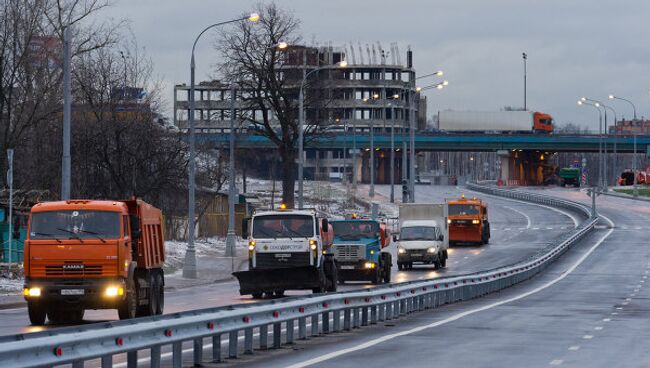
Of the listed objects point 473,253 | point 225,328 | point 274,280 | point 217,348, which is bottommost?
point 473,253

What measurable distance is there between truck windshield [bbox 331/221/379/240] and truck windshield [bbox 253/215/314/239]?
10.2m

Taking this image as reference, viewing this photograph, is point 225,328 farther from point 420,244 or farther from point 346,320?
point 420,244

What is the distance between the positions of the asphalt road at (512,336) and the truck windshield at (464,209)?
3133 centimetres

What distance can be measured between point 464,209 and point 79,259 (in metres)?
57.8

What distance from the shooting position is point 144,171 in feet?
206

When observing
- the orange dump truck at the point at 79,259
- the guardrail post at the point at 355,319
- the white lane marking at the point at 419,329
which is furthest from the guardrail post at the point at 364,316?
the orange dump truck at the point at 79,259

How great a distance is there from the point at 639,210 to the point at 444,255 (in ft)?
207

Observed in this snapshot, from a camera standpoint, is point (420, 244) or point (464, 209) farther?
point (464, 209)

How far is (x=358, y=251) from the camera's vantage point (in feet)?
155

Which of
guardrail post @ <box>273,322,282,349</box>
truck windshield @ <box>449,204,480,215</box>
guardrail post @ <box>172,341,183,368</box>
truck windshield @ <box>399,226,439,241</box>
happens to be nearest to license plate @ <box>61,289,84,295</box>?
guardrail post @ <box>273,322,282,349</box>

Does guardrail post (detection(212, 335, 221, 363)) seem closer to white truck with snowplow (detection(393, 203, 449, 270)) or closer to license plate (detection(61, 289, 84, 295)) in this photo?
license plate (detection(61, 289, 84, 295))

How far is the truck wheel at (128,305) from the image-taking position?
2606cm

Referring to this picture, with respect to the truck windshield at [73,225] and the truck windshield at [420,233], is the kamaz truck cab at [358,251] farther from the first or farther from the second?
the truck windshield at [73,225]

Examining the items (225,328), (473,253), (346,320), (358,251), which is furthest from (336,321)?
(473,253)
